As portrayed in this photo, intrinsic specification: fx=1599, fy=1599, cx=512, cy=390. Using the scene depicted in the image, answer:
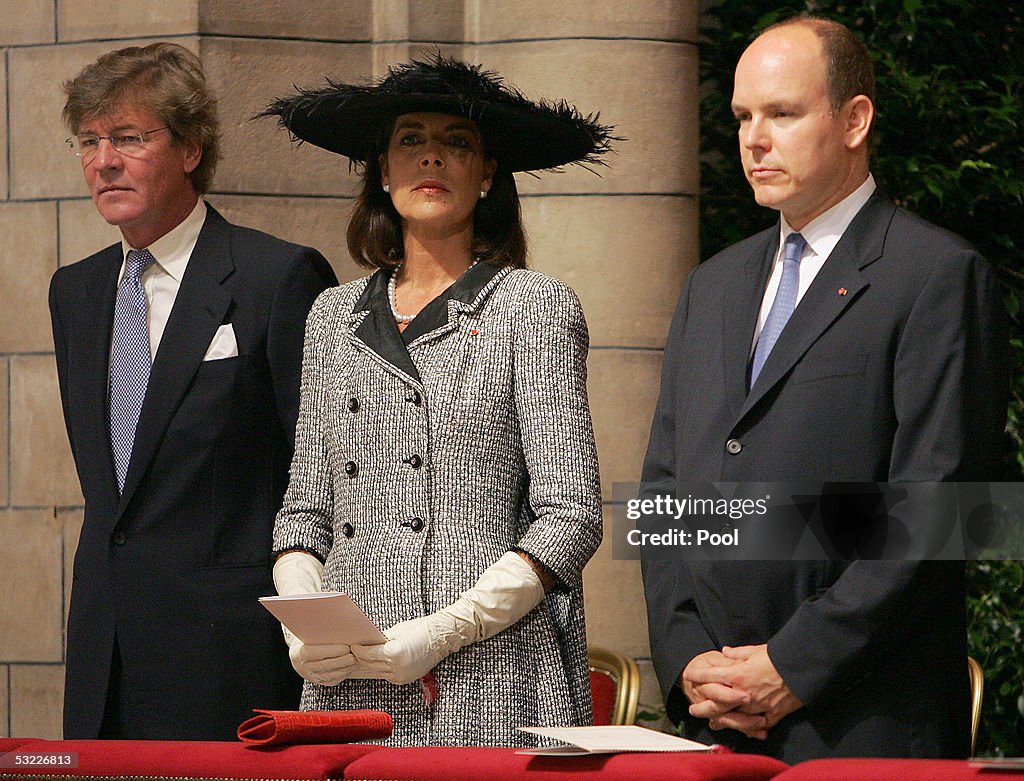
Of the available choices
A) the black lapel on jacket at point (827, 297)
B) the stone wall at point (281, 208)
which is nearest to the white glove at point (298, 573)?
the black lapel on jacket at point (827, 297)

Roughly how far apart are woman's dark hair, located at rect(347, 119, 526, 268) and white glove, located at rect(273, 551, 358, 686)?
2.08 feet

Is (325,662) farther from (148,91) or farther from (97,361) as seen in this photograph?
(148,91)

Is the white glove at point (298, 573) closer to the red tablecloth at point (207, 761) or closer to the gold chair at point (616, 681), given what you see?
the red tablecloth at point (207, 761)

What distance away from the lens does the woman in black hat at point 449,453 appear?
2.83 m

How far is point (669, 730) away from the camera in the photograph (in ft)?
15.7

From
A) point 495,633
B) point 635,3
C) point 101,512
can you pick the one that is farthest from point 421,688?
point 635,3

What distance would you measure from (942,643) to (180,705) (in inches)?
61.1

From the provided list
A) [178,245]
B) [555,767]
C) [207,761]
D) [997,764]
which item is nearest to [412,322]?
[178,245]

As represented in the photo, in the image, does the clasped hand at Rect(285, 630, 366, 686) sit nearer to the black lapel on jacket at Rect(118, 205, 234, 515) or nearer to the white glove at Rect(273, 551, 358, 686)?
the white glove at Rect(273, 551, 358, 686)

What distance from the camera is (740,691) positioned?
8.41ft

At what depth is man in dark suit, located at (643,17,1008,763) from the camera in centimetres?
253

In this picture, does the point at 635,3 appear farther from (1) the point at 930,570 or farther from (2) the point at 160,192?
(1) the point at 930,570

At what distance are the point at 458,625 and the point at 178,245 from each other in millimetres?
1224

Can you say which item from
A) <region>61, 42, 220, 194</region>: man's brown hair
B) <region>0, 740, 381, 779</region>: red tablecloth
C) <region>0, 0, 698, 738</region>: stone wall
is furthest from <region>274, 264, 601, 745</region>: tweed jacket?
<region>0, 0, 698, 738</region>: stone wall
